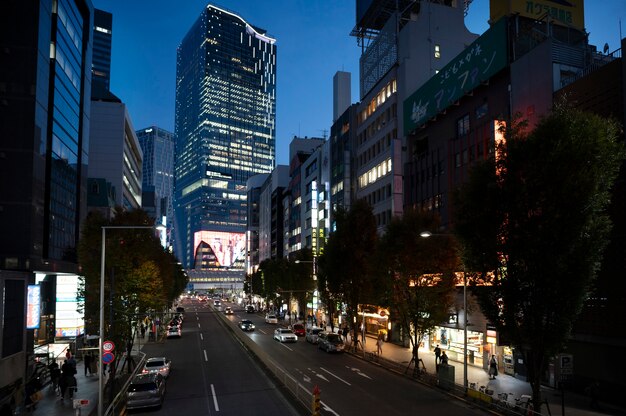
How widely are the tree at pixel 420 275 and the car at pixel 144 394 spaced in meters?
16.8

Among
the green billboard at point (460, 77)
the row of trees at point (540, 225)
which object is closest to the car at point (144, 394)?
the row of trees at point (540, 225)

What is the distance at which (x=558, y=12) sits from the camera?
46.7 meters

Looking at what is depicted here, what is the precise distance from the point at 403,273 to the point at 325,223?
53.7m

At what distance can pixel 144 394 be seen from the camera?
80.9 ft

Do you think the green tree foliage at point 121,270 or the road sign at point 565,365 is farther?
the green tree foliage at point 121,270

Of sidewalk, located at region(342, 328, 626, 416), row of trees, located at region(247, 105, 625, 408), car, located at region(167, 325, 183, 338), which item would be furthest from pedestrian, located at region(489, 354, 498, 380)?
car, located at region(167, 325, 183, 338)

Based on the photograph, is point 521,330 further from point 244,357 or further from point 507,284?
point 244,357

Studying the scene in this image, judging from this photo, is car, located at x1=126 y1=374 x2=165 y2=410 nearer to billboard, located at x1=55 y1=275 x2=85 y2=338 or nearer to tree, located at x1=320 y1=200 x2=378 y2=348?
billboard, located at x1=55 y1=275 x2=85 y2=338

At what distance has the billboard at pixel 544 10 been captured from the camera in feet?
143

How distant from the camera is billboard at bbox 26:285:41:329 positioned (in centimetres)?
Result: 3512

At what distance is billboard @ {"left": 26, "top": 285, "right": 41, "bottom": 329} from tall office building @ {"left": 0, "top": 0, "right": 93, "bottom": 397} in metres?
0.07

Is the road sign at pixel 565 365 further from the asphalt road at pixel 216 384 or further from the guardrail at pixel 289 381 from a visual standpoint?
the asphalt road at pixel 216 384

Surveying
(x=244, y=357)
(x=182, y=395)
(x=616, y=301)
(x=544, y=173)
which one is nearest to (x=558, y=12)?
(x=616, y=301)

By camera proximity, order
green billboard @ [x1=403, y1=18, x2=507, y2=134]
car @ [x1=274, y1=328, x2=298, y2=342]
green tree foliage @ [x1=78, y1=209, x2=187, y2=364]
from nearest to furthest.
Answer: green tree foliage @ [x1=78, y1=209, x2=187, y2=364] < green billboard @ [x1=403, y1=18, x2=507, y2=134] < car @ [x1=274, y1=328, x2=298, y2=342]
